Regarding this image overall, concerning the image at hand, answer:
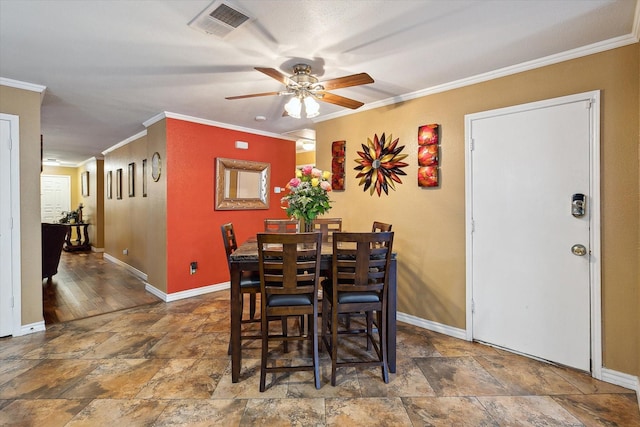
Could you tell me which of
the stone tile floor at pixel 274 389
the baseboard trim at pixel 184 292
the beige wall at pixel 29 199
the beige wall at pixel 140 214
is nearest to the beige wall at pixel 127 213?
the beige wall at pixel 140 214

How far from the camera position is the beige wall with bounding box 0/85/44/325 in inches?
115

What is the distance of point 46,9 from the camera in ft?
5.84

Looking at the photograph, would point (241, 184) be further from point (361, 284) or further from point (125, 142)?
point (361, 284)

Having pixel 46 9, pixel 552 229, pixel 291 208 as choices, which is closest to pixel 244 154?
pixel 291 208


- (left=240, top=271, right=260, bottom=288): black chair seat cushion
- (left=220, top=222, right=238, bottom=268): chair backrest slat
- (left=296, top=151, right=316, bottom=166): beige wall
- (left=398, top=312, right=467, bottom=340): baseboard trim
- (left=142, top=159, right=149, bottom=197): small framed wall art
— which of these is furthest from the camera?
(left=296, top=151, right=316, bottom=166): beige wall

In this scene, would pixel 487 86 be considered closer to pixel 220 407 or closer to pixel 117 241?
pixel 220 407

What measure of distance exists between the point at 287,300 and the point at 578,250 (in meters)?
2.20

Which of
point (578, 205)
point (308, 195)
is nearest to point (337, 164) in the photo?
point (308, 195)

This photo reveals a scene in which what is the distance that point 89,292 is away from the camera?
433 centimetres

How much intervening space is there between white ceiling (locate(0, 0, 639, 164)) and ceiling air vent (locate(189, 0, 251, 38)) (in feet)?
0.14

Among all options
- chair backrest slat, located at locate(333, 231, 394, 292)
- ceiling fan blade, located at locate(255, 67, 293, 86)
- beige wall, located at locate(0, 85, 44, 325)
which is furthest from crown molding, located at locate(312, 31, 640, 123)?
beige wall, located at locate(0, 85, 44, 325)

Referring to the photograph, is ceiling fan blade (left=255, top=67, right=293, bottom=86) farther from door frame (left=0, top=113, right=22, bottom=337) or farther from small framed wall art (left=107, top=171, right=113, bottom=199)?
small framed wall art (left=107, top=171, right=113, bottom=199)

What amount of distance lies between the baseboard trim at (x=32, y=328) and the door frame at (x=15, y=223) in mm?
21

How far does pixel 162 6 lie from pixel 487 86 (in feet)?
8.61
